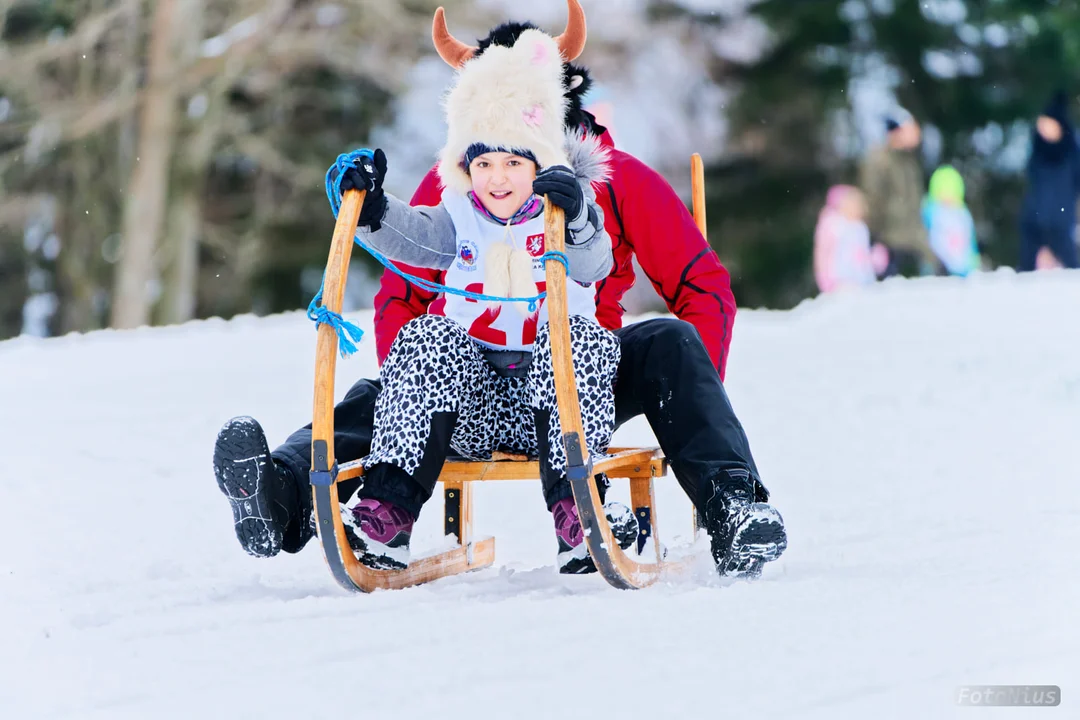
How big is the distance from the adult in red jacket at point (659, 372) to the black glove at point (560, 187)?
0.37 metres

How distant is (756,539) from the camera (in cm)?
233

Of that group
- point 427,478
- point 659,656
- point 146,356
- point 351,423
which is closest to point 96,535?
point 351,423

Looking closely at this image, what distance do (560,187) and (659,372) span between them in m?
0.45

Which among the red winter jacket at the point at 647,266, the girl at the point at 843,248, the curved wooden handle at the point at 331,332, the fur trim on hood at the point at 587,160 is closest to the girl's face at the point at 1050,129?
the girl at the point at 843,248

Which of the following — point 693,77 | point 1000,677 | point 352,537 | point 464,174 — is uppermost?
point 693,77

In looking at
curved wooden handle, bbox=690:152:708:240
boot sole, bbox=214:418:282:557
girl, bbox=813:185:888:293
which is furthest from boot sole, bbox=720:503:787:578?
girl, bbox=813:185:888:293

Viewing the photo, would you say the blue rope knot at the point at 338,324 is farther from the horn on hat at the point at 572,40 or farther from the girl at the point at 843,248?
the girl at the point at 843,248

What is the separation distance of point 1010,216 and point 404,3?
7010mm

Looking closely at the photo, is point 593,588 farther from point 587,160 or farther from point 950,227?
point 950,227

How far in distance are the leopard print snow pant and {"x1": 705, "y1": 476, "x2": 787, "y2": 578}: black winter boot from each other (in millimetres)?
254

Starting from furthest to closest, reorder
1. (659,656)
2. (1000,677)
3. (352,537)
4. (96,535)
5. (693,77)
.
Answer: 1. (693,77)
2. (96,535)
3. (352,537)
4. (659,656)
5. (1000,677)

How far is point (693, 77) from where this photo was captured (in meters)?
16.0

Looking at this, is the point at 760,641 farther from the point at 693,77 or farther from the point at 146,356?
the point at 693,77
